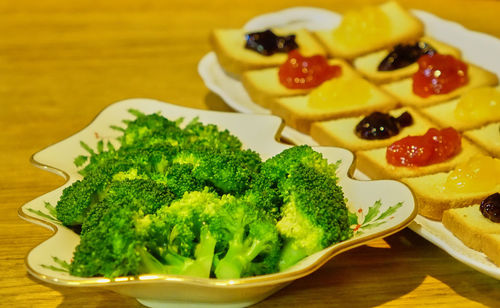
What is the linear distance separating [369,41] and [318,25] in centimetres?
40

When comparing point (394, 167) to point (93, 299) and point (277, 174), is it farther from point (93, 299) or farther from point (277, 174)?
point (93, 299)

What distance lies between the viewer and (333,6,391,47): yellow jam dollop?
358 cm

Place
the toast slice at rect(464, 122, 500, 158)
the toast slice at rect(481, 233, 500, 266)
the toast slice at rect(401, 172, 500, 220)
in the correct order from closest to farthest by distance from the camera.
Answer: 1. the toast slice at rect(481, 233, 500, 266)
2. the toast slice at rect(401, 172, 500, 220)
3. the toast slice at rect(464, 122, 500, 158)

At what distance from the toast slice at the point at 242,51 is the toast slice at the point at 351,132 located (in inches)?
25.9

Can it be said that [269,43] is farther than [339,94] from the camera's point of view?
Yes

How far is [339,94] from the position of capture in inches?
117

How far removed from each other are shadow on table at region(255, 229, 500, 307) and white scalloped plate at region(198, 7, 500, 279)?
0.07 metres

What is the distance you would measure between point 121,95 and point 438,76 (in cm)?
144

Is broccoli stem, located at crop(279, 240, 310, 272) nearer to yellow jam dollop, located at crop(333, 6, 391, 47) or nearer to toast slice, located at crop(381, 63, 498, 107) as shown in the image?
toast slice, located at crop(381, 63, 498, 107)

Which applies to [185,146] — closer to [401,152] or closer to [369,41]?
[401,152]

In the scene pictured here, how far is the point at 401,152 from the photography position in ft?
8.10

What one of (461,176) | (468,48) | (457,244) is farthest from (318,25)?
(457,244)

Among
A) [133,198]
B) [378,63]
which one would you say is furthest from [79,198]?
[378,63]

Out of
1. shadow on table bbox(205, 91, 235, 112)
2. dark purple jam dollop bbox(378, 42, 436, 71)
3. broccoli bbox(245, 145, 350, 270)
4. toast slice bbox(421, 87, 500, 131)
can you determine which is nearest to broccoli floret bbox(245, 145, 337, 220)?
broccoli bbox(245, 145, 350, 270)
